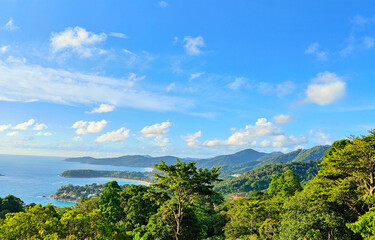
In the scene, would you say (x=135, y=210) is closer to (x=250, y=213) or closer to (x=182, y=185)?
(x=182, y=185)

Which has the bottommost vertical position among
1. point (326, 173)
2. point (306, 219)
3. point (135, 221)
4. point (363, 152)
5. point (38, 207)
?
point (135, 221)

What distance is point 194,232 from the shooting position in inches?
715

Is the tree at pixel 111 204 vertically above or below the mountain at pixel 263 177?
above

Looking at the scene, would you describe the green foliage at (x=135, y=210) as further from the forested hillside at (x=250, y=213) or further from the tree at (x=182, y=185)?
the tree at (x=182, y=185)

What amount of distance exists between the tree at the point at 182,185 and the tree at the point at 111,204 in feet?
36.6

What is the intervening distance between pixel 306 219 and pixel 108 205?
21574 mm

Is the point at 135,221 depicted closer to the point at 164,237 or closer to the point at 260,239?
the point at 164,237

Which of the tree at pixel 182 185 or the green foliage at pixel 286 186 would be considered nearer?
the tree at pixel 182 185

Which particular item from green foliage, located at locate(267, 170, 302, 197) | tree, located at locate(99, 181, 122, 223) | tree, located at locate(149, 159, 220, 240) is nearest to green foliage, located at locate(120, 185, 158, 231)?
tree, located at locate(99, 181, 122, 223)

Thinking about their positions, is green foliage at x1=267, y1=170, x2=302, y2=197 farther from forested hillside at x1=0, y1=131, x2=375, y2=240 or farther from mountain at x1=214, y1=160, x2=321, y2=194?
mountain at x1=214, y1=160, x2=321, y2=194

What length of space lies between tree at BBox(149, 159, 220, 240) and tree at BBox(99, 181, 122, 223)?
11.2 metres

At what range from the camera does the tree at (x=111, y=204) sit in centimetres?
2577

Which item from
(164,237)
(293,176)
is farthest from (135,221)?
(293,176)

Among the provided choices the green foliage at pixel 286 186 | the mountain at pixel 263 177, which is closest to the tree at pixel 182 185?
the green foliage at pixel 286 186
